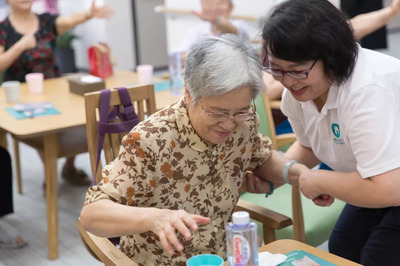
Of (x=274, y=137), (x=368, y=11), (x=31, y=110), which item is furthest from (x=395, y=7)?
(x=31, y=110)

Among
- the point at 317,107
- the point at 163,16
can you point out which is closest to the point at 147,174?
the point at 317,107

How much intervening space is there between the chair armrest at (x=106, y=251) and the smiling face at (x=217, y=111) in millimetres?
401

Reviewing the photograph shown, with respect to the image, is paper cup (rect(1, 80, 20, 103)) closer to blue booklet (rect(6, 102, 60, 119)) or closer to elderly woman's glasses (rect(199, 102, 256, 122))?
blue booklet (rect(6, 102, 60, 119))

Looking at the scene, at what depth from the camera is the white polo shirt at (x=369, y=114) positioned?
147cm

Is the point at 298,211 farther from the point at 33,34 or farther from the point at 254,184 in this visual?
the point at 33,34

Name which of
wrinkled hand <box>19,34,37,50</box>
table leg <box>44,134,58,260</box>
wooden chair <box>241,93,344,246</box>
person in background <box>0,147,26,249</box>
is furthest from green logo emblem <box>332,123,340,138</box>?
wrinkled hand <box>19,34,37,50</box>

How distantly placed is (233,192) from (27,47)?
2261 mm

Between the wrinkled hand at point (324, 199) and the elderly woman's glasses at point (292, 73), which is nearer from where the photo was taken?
the elderly woman's glasses at point (292, 73)

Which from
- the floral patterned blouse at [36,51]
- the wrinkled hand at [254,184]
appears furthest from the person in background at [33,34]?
the wrinkled hand at [254,184]

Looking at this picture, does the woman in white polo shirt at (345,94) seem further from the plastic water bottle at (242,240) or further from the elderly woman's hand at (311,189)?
the plastic water bottle at (242,240)

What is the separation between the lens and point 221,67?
1431 millimetres

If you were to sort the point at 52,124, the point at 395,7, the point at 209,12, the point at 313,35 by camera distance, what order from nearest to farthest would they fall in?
the point at 313,35
the point at 52,124
the point at 395,7
the point at 209,12

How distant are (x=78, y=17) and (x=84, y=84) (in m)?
0.90

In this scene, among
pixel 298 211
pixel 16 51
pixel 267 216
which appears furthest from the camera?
pixel 16 51
